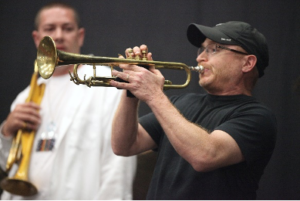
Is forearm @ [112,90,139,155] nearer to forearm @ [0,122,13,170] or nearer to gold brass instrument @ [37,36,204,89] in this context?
gold brass instrument @ [37,36,204,89]

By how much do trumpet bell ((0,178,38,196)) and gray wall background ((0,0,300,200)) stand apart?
86 cm

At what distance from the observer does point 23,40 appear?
3158mm

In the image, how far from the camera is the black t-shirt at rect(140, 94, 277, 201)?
171 centimetres

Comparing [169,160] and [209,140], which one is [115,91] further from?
[209,140]

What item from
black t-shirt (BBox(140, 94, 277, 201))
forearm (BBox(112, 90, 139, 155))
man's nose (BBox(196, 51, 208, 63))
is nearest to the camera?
black t-shirt (BBox(140, 94, 277, 201))

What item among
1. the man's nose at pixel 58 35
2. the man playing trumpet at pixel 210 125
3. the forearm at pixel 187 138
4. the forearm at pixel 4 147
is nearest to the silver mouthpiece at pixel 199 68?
the man playing trumpet at pixel 210 125

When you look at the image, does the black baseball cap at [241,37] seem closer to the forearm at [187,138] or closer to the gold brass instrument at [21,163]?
the forearm at [187,138]

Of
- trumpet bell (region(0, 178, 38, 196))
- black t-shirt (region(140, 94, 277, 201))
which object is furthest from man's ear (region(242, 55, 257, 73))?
trumpet bell (region(0, 178, 38, 196))

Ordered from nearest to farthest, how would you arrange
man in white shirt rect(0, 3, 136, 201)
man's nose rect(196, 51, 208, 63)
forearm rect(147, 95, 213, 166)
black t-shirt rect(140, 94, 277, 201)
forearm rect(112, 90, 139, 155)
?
forearm rect(147, 95, 213, 166) → black t-shirt rect(140, 94, 277, 201) → forearm rect(112, 90, 139, 155) → man's nose rect(196, 51, 208, 63) → man in white shirt rect(0, 3, 136, 201)

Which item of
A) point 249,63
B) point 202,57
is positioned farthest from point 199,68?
point 249,63

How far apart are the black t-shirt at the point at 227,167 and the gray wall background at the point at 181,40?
0.81m

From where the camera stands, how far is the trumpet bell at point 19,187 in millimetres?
2355

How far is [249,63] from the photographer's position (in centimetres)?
199

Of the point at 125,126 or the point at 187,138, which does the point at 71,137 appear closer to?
the point at 125,126
